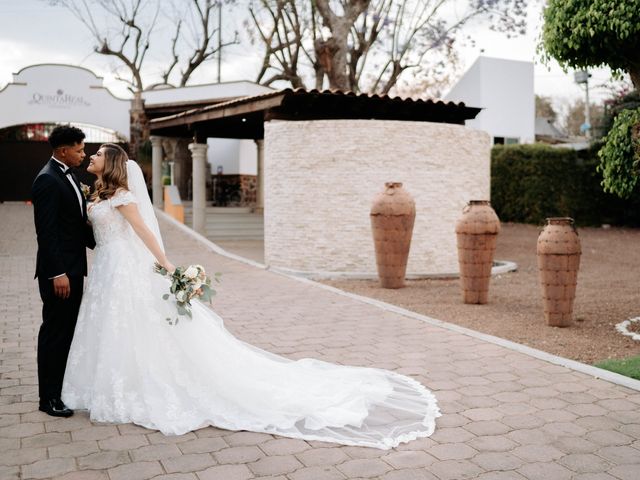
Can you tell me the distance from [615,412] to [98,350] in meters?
3.30

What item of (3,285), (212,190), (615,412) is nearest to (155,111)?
(212,190)

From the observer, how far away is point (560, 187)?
2009 centimetres

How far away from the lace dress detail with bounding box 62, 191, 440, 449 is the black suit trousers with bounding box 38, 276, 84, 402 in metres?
0.06

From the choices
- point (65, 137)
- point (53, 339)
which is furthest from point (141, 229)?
point (53, 339)

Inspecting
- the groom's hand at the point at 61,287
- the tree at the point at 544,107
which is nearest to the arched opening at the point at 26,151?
the groom's hand at the point at 61,287

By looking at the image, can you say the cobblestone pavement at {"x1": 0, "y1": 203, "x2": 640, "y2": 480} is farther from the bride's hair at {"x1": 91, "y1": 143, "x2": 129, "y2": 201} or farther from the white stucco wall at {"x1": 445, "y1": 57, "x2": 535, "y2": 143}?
the white stucco wall at {"x1": 445, "y1": 57, "x2": 535, "y2": 143}

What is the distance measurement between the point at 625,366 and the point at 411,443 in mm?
2508

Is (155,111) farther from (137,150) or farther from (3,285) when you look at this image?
(3,285)

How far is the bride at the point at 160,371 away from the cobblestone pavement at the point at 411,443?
127 mm

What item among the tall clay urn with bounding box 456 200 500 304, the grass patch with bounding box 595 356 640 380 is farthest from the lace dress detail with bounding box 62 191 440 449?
the tall clay urn with bounding box 456 200 500 304

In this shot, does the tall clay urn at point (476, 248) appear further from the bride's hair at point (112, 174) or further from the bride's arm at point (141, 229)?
the bride's hair at point (112, 174)

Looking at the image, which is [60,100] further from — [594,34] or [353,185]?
[594,34]

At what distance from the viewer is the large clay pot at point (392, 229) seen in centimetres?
959

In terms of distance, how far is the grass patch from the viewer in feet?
16.4
